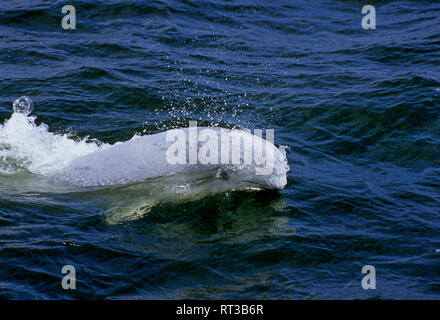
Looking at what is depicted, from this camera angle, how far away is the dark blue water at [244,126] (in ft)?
A: 26.2

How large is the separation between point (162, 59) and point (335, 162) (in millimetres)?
6353

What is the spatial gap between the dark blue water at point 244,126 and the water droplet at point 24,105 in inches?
8.5

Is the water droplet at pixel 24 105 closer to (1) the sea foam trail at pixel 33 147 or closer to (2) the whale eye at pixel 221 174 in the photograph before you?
(1) the sea foam trail at pixel 33 147

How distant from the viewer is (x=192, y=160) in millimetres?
9461

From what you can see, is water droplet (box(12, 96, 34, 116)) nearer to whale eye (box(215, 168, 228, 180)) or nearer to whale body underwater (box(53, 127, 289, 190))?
whale body underwater (box(53, 127, 289, 190))

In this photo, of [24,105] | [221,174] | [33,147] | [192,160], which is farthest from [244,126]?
[24,105]

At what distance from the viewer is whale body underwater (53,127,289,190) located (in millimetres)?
9352

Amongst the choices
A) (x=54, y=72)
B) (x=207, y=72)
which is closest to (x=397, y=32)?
(x=207, y=72)

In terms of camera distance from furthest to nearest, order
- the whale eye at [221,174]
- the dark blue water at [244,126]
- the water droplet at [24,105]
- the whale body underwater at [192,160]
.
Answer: the water droplet at [24,105]
the whale eye at [221,174]
the whale body underwater at [192,160]
the dark blue water at [244,126]

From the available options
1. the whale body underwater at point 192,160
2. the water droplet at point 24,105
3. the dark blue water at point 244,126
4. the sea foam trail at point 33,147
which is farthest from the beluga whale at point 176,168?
the water droplet at point 24,105

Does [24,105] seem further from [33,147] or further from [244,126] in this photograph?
[244,126]

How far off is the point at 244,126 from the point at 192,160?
3.21 metres

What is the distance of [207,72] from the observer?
50.5 ft
